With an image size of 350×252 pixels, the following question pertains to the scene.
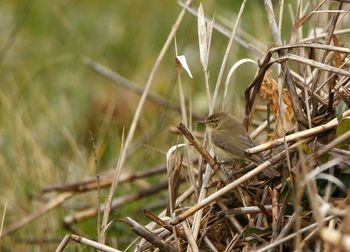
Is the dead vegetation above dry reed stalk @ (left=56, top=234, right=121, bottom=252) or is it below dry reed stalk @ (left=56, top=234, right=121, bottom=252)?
above

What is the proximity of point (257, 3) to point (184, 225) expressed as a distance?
442 centimetres

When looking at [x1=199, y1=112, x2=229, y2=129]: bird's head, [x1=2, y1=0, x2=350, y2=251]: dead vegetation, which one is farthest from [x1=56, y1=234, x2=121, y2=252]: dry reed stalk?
[x1=199, y1=112, x2=229, y2=129]: bird's head

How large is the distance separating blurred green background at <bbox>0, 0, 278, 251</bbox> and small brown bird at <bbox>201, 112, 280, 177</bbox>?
6.9 inches

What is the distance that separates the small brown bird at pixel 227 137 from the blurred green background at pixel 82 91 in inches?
6.9

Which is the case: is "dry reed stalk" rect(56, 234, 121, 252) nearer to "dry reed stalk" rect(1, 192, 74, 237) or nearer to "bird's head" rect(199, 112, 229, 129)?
"bird's head" rect(199, 112, 229, 129)

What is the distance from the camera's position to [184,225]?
3307mm

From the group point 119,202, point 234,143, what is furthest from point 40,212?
point 234,143

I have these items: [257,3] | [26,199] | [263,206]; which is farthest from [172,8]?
[263,206]

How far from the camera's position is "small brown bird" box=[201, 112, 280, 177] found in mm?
3648

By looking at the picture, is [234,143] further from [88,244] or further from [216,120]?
[88,244]

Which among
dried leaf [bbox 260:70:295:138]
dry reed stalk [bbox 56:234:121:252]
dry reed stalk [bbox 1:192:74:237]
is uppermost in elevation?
dried leaf [bbox 260:70:295:138]

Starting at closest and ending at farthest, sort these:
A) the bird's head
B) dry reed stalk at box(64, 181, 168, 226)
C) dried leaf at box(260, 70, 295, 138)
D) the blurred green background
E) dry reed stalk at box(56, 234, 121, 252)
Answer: dry reed stalk at box(56, 234, 121, 252)
dried leaf at box(260, 70, 295, 138)
the bird's head
dry reed stalk at box(64, 181, 168, 226)
the blurred green background

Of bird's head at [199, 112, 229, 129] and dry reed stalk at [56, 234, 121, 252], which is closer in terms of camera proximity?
dry reed stalk at [56, 234, 121, 252]

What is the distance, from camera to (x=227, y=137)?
3.81 metres
